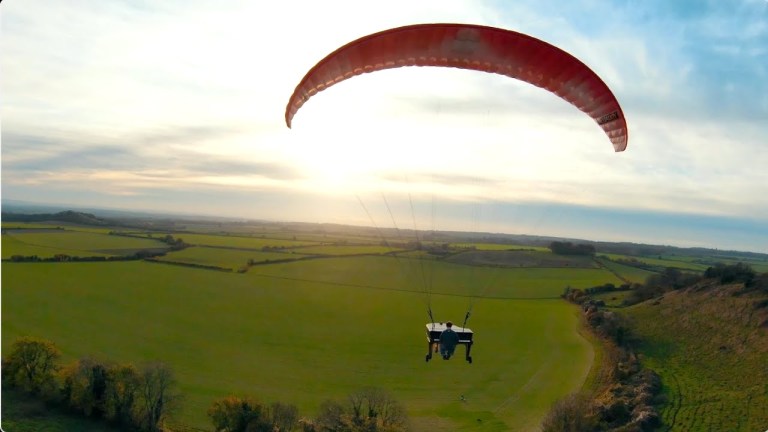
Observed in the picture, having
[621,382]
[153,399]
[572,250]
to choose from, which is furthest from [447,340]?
[572,250]

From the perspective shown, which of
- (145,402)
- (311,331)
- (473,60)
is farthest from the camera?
(311,331)

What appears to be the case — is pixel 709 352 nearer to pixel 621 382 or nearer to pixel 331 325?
pixel 621 382

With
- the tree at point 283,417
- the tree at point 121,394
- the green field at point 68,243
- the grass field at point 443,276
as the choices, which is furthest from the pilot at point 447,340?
the green field at point 68,243

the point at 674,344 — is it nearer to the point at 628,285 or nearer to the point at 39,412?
the point at 628,285

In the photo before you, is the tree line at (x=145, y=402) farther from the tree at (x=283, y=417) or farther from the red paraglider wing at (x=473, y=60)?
the red paraglider wing at (x=473, y=60)

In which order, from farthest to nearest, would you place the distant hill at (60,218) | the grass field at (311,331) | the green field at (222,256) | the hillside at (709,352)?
1. the distant hill at (60,218)
2. the green field at (222,256)
3. the grass field at (311,331)
4. the hillside at (709,352)

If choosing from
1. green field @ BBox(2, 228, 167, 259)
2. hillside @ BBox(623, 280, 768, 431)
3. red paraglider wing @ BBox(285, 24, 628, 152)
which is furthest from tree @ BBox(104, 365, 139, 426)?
green field @ BBox(2, 228, 167, 259)
